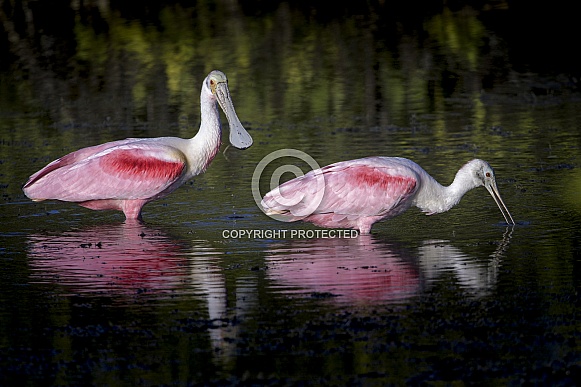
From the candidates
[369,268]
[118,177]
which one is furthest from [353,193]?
[118,177]

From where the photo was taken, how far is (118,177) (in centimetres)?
1083

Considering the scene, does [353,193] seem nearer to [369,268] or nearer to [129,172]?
[369,268]

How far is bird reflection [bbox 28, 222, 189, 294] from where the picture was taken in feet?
27.5

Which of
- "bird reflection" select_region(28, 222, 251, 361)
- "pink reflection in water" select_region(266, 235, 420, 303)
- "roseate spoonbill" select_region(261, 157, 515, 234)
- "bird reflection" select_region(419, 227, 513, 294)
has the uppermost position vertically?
"roseate spoonbill" select_region(261, 157, 515, 234)

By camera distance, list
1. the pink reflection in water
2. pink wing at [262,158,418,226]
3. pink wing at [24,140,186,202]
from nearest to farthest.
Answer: the pink reflection in water < pink wing at [262,158,418,226] < pink wing at [24,140,186,202]

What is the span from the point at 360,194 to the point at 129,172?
2.13 m

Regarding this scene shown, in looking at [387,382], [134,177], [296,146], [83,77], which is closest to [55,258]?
[134,177]

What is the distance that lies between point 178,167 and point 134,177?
0.40 m

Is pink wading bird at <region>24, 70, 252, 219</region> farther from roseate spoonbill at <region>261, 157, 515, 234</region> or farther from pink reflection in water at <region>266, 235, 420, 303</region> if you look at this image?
pink reflection in water at <region>266, 235, 420, 303</region>

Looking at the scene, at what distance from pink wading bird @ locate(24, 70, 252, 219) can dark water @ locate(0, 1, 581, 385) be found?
26cm

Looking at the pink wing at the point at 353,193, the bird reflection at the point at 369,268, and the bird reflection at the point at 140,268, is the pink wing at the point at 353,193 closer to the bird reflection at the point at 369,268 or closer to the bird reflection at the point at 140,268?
the bird reflection at the point at 369,268

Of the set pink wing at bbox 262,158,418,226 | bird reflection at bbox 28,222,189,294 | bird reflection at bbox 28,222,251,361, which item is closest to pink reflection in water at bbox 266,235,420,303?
pink wing at bbox 262,158,418,226

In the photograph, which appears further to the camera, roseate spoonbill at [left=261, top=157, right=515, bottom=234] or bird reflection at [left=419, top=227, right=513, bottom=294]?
roseate spoonbill at [left=261, top=157, right=515, bottom=234]

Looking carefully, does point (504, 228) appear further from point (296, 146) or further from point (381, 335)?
point (296, 146)
